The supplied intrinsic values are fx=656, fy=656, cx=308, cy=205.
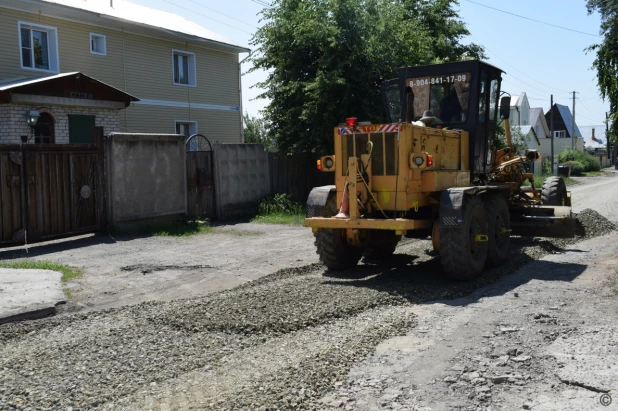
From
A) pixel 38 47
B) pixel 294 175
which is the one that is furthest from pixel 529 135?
pixel 38 47

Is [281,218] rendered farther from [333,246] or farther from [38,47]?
[38,47]

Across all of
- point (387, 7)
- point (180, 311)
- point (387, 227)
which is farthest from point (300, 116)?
point (180, 311)

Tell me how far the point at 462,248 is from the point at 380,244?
1622mm

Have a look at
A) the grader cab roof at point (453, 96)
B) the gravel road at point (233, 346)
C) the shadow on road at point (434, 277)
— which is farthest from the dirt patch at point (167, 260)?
the grader cab roof at point (453, 96)

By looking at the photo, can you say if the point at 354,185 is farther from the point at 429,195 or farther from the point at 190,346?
the point at 190,346

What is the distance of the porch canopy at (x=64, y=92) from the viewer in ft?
56.6

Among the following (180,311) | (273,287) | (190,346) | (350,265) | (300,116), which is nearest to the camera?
(190,346)

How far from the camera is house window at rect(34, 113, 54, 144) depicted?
61.4ft

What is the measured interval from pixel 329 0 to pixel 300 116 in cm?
338

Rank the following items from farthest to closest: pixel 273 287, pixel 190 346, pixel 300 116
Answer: pixel 300 116 → pixel 273 287 → pixel 190 346

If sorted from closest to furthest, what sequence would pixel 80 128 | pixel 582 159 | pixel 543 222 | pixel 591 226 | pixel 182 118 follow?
1. pixel 543 222
2. pixel 591 226
3. pixel 80 128
4. pixel 182 118
5. pixel 582 159

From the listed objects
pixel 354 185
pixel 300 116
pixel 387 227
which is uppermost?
pixel 300 116

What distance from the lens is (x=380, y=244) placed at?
391 inches

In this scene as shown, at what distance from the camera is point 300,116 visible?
18484mm
